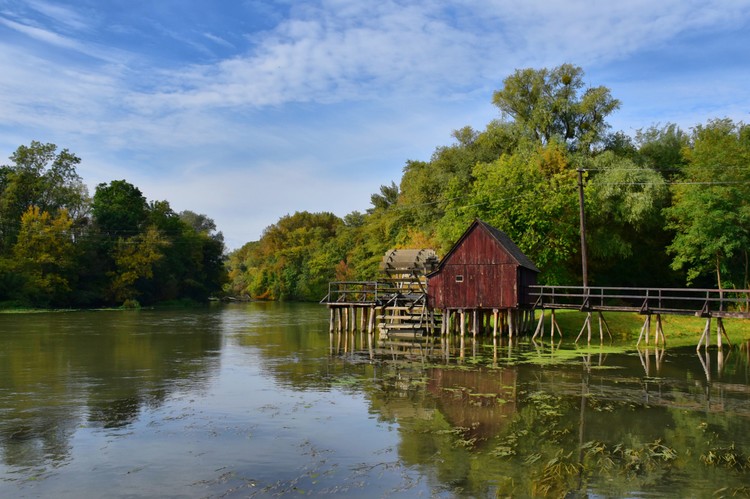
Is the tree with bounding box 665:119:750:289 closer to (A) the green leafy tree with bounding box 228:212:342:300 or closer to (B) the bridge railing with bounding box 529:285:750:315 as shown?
(B) the bridge railing with bounding box 529:285:750:315

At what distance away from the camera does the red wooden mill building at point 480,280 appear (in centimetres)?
3228

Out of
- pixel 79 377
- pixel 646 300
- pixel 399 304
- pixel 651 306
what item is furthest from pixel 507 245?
pixel 79 377

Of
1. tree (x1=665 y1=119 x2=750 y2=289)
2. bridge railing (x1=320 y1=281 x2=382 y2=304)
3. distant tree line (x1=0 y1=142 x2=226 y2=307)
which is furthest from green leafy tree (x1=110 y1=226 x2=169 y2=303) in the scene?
tree (x1=665 y1=119 x2=750 y2=289)

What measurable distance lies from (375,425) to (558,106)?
4237 centimetres

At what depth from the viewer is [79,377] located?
20.0 m

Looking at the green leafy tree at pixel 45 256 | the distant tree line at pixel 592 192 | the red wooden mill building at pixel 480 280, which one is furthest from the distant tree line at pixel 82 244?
the red wooden mill building at pixel 480 280

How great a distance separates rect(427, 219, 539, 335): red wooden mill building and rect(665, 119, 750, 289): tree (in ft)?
42.8

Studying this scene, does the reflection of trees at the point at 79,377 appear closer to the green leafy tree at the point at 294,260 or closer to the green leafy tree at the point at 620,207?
the green leafy tree at the point at 620,207

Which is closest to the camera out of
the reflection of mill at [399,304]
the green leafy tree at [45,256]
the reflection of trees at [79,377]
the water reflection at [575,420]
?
the water reflection at [575,420]

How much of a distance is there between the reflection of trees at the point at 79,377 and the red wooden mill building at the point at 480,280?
41.4ft

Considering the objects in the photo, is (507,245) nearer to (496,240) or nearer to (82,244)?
(496,240)

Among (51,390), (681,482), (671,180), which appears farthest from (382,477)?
(671,180)

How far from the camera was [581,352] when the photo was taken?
1045 inches

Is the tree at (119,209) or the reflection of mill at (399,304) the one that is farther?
the tree at (119,209)
